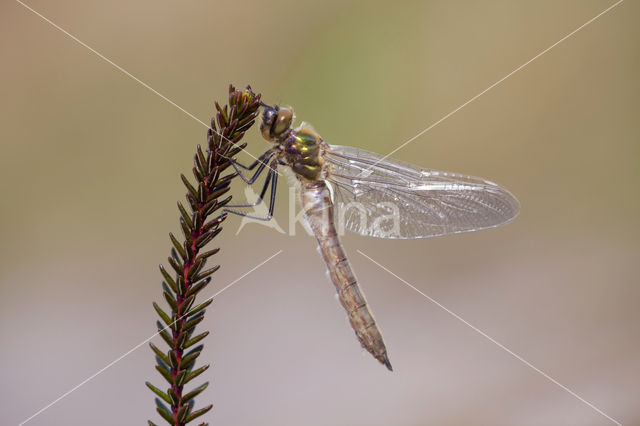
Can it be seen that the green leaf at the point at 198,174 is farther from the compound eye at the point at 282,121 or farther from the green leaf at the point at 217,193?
the compound eye at the point at 282,121

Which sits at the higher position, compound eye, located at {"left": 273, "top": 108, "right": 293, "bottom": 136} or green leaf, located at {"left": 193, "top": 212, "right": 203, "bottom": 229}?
compound eye, located at {"left": 273, "top": 108, "right": 293, "bottom": 136}

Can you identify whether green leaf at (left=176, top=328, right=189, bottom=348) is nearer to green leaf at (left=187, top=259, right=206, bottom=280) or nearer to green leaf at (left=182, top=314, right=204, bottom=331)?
green leaf at (left=182, top=314, right=204, bottom=331)

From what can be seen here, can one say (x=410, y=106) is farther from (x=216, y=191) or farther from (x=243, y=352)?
(x=216, y=191)

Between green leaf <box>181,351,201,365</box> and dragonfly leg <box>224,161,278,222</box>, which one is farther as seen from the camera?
dragonfly leg <box>224,161,278,222</box>

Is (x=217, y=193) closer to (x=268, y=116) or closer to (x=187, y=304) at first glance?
(x=187, y=304)

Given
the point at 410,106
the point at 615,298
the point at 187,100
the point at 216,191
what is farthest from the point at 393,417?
the point at 187,100

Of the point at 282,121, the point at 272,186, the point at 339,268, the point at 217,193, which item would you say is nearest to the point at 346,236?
the point at 339,268

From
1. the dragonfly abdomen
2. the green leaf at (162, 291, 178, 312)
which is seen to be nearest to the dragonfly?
the dragonfly abdomen
